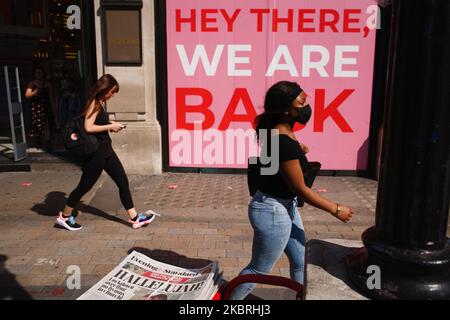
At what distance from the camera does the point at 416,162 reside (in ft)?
5.97

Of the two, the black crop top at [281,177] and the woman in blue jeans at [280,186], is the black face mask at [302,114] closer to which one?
the woman in blue jeans at [280,186]

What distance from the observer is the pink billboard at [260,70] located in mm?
7262

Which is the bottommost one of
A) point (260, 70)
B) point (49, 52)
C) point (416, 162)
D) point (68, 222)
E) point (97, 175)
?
point (68, 222)

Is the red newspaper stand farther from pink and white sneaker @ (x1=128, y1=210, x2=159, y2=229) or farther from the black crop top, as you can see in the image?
pink and white sneaker @ (x1=128, y1=210, x2=159, y2=229)

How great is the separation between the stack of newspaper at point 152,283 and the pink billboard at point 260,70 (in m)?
5.30

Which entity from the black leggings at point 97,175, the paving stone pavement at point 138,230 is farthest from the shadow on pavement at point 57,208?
the black leggings at point 97,175

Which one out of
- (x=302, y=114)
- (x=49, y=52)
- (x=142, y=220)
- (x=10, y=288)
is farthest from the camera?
(x=49, y=52)

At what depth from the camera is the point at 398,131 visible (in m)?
1.85

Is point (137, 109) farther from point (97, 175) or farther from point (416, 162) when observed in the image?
point (416, 162)

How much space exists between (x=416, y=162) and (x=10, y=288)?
11.6ft

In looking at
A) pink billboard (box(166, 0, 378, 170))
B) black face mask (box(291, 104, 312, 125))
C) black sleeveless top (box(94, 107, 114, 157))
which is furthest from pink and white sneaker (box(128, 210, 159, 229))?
black face mask (box(291, 104, 312, 125))

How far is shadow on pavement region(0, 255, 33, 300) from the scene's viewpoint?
12.3 feet

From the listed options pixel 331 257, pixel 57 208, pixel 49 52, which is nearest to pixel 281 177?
pixel 331 257

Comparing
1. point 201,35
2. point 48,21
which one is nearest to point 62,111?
point 48,21
